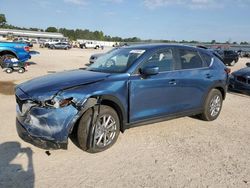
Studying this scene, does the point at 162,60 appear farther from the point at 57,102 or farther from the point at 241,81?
the point at 241,81

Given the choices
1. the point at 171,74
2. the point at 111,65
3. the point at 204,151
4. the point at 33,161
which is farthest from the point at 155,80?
the point at 33,161

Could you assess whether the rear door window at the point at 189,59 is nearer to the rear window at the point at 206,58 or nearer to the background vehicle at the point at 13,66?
the rear window at the point at 206,58

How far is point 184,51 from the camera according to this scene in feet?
19.6

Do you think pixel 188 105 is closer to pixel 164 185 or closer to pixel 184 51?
pixel 184 51

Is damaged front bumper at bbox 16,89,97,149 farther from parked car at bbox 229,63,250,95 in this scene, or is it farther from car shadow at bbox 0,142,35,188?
parked car at bbox 229,63,250,95

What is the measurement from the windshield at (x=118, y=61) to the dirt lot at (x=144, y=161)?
131 cm

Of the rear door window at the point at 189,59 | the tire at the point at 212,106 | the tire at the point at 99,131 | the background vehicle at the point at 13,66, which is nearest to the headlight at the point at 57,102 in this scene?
the tire at the point at 99,131

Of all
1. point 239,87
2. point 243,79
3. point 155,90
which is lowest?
point 239,87

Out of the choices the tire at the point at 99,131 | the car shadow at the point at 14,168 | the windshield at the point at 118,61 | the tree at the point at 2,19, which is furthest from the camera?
the tree at the point at 2,19

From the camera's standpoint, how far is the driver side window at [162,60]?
529 centimetres

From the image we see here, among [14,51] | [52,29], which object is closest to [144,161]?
[14,51]

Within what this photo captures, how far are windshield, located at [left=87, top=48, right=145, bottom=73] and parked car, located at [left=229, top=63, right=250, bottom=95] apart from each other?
5893 millimetres

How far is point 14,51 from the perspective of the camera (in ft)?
48.9

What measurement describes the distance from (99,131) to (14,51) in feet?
39.4
